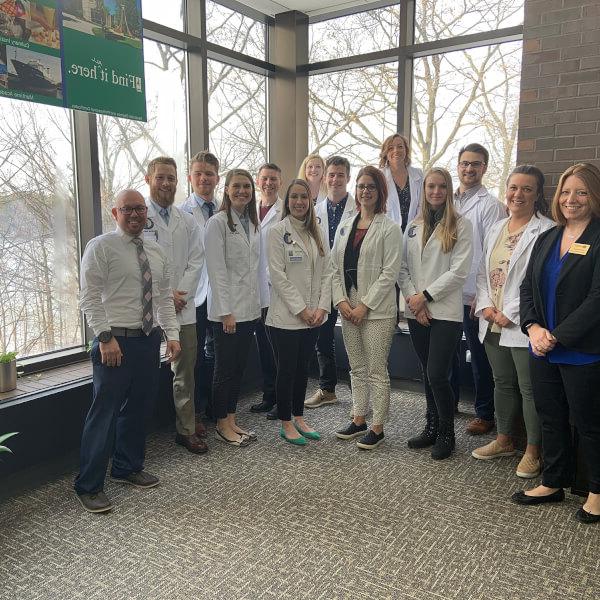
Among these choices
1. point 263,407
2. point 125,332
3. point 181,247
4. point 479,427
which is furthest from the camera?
point 263,407

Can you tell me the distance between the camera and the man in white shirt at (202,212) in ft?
11.6

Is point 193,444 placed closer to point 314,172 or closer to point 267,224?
point 267,224

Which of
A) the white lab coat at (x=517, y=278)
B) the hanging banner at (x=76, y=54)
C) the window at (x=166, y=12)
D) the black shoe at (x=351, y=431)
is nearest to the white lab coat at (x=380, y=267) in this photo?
the white lab coat at (x=517, y=278)

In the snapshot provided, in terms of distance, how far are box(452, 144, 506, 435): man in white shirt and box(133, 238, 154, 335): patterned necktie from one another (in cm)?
188

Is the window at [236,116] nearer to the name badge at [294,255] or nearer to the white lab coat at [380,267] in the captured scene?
the name badge at [294,255]

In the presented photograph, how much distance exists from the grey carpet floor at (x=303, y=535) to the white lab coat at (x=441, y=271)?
2.85 feet

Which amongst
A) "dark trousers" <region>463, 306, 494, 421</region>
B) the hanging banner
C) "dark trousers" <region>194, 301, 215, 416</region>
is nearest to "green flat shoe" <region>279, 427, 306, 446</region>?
"dark trousers" <region>194, 301, 215, 416</region>

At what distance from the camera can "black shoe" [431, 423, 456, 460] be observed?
3247 millimetres

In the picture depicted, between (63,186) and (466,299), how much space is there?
8.54ft

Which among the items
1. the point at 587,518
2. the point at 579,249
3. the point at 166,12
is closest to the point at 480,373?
the point at 587,518

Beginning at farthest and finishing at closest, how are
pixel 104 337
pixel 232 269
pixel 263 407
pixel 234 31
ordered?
pixel 234 31, pixel 263 407, pixel 232 269, pixel 104 337

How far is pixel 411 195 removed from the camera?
13.0ft

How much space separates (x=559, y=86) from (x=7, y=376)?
3.36 m

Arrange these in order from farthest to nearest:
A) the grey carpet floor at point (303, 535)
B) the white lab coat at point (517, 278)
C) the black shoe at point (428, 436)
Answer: the black shoe at point (428, 436), the white lab coat at point (517, 278), the grey carpet floor at point (303, 535)
